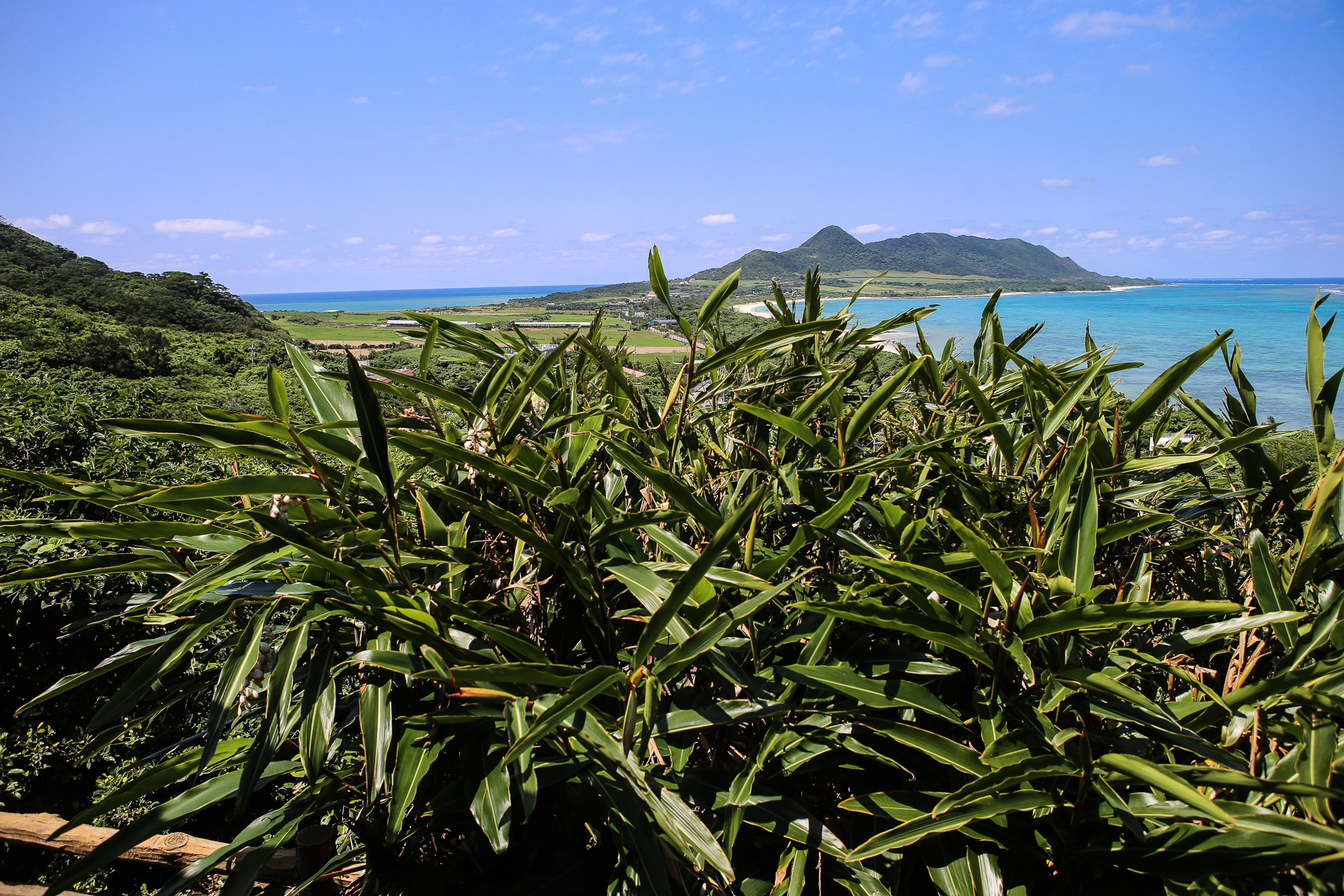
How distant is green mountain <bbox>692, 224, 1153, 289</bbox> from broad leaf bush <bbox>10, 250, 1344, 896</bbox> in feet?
58.2

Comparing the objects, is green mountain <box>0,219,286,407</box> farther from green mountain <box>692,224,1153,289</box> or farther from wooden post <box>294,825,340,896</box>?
green mountain <box>692,224,1153,289</box>

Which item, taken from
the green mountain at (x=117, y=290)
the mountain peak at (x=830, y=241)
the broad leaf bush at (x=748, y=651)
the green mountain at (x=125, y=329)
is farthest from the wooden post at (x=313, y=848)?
the mountain peak at (x=830, y=241)

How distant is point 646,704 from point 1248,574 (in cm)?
76

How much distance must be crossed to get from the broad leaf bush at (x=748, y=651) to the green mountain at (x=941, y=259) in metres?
17.7

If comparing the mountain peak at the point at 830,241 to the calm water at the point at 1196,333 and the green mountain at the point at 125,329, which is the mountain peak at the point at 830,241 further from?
the green mountain at the point at 125,329

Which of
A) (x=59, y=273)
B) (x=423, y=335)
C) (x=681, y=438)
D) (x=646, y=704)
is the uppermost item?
(x=59, y=273)

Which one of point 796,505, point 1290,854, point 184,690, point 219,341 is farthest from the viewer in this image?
point 219,341

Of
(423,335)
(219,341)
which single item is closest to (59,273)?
(219,341)

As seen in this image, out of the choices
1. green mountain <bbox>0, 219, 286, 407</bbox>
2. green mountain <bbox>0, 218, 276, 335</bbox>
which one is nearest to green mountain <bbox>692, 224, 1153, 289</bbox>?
green mountain <bbox>0, 219, 286, 407</bbox>

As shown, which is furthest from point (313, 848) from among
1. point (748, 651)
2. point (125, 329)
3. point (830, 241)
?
point (830, 241)

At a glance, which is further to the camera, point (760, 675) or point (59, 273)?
point (59, 273)

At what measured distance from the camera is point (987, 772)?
2.08 ft

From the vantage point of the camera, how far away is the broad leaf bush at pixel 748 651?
560 mm

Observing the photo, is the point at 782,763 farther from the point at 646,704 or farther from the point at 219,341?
the point at 219,341
